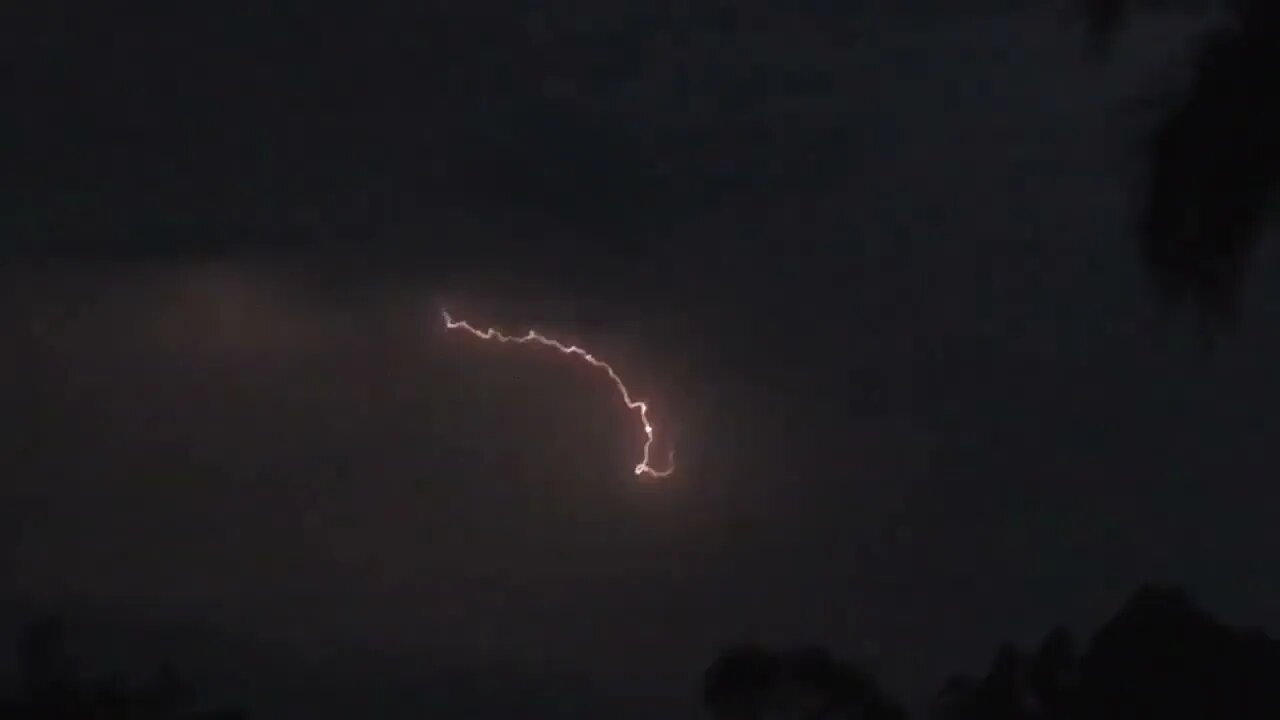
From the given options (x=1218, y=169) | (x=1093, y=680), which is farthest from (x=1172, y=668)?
(x=1218, y=169)

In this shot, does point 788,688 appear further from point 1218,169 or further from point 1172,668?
point 1218,169

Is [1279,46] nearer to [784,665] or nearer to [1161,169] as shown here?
[1161,169]

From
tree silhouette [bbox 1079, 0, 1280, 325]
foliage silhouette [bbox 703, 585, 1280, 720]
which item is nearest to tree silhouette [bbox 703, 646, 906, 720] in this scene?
foliage silhouette [bbox 703, 585, 1280, 720]

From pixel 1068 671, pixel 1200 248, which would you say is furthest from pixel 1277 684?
pixel 1200 248

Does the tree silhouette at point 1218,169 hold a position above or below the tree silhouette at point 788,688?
above

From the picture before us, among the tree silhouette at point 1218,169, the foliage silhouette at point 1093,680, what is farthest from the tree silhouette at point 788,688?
the tree silhouette at point 1218,169

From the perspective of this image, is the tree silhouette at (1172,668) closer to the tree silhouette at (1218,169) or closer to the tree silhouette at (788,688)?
the tree silhouette at (788,688)

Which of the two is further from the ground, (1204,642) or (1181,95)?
(1181,95)

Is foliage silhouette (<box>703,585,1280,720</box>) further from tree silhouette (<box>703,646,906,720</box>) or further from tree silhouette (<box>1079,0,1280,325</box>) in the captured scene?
tree silhouette (<box>1079,0,1280,325</box>)
